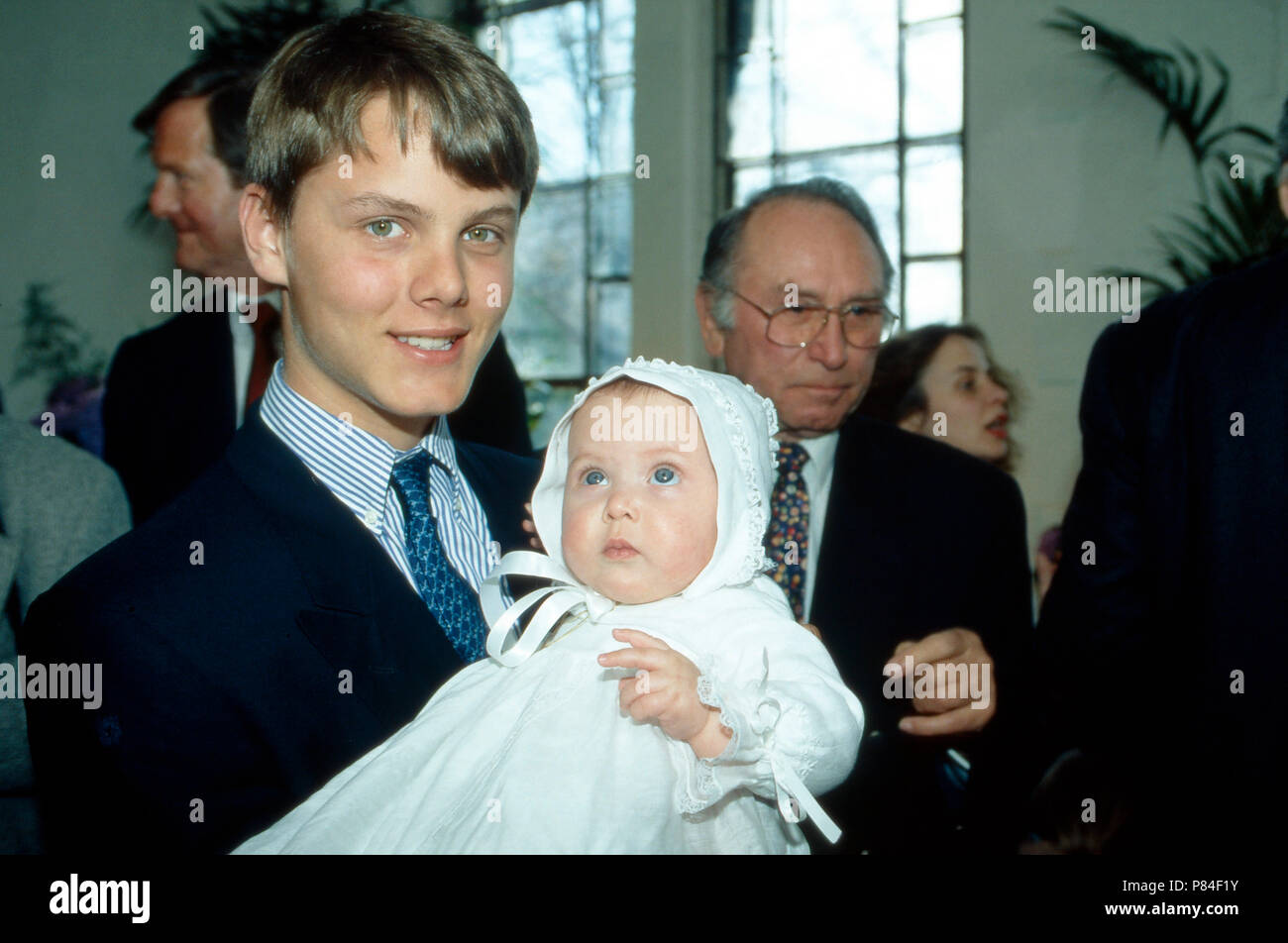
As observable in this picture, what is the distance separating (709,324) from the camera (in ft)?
8.79

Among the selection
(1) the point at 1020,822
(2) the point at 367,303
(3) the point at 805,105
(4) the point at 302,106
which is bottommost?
(1) the point at 1020,822

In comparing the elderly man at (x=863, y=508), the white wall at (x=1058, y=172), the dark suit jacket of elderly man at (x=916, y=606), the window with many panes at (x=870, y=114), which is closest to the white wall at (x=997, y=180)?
the white wall at (x=1058, y=172)

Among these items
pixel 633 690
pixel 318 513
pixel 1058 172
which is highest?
pixel 1058 172

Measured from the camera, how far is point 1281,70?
533 cm

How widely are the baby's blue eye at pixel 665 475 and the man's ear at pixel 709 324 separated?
119 centimetres

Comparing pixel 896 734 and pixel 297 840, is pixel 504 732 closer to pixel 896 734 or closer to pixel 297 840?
pixel 297 840

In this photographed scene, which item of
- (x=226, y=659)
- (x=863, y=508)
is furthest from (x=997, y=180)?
(x=226, y=659)

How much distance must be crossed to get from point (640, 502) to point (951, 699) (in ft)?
2.31

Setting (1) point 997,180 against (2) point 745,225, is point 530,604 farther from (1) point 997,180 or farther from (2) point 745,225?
(1) point 997,180

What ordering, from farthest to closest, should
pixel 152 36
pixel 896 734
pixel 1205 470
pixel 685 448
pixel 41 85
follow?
1. pixel 152 36
2. pixel 41 85
3. pixel 896 734
4. pixel 1205 470
5. pixel 685 448

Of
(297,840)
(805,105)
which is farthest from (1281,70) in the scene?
(297,840)

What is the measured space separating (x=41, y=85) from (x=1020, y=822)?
3.18 meters

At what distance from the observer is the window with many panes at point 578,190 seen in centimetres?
790

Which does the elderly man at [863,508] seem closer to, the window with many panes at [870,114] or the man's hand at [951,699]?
the man's hand at [951,699]
